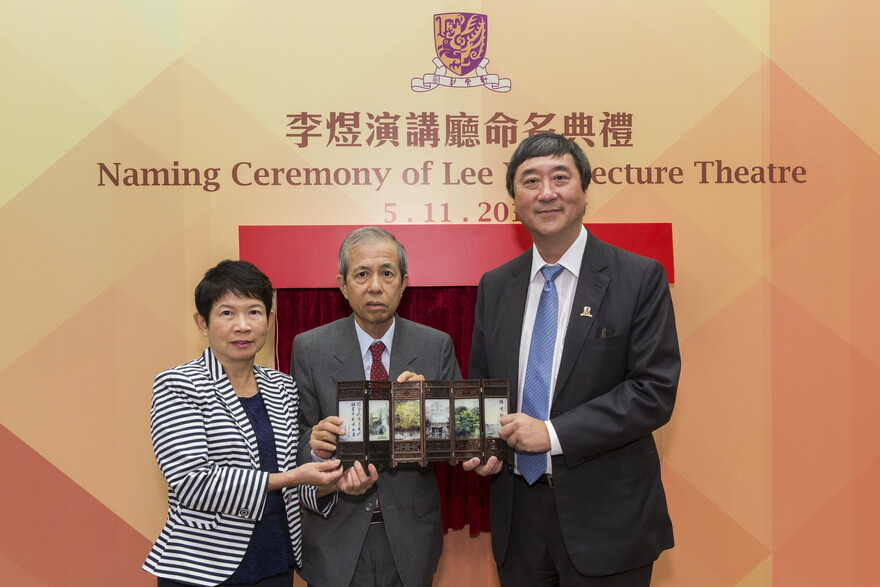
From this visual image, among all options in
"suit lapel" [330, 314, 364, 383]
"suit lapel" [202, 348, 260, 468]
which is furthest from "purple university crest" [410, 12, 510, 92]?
"suit lapel" [202, 348, 260, 468]

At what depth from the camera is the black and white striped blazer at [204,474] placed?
6.46 ft

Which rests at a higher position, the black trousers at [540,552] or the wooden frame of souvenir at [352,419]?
the wooden frame of souvenir at [352,419]

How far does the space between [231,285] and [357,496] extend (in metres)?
0.80

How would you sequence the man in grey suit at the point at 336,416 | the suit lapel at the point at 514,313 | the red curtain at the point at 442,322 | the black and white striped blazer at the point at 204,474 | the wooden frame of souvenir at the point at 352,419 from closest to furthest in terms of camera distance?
the black and white striped blazer at the point at 204,474 → the wooden frame of souvenir at the point at 352,419 → the man in grey suit at the point at 336,416 → the suit lapel at the point at 514,313 → the red curtain at the point at 442,322

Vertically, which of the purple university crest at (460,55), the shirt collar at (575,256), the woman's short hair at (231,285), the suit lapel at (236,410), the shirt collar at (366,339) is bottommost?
the suit lapel at (236,410)

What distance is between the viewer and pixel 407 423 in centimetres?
211

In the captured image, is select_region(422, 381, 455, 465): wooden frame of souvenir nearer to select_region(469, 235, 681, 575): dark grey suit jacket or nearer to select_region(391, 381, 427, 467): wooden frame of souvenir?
select_region(391, 381, 427, 467): wooden frame of souvenir

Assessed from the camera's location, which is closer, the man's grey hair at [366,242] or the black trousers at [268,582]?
the black trousers at [268,582]

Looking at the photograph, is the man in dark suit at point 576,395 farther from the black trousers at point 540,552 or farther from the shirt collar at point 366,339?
the shirt collar at point 366,339

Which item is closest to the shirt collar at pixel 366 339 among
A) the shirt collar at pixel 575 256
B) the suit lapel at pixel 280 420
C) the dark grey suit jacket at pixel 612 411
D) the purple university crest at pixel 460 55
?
the suit lapel at pixel 280 420

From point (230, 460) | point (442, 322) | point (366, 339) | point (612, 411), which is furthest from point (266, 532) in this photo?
point (442, 322)

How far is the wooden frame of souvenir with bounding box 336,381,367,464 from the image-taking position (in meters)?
2.07

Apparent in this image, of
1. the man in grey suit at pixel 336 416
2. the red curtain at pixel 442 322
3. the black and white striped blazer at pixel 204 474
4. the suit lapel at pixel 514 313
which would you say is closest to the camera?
the black and white striped blazer at pixel 204 474

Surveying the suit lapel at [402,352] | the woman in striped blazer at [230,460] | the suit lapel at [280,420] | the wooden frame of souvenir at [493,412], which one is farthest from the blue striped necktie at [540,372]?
the suit lapel at [280,420]
